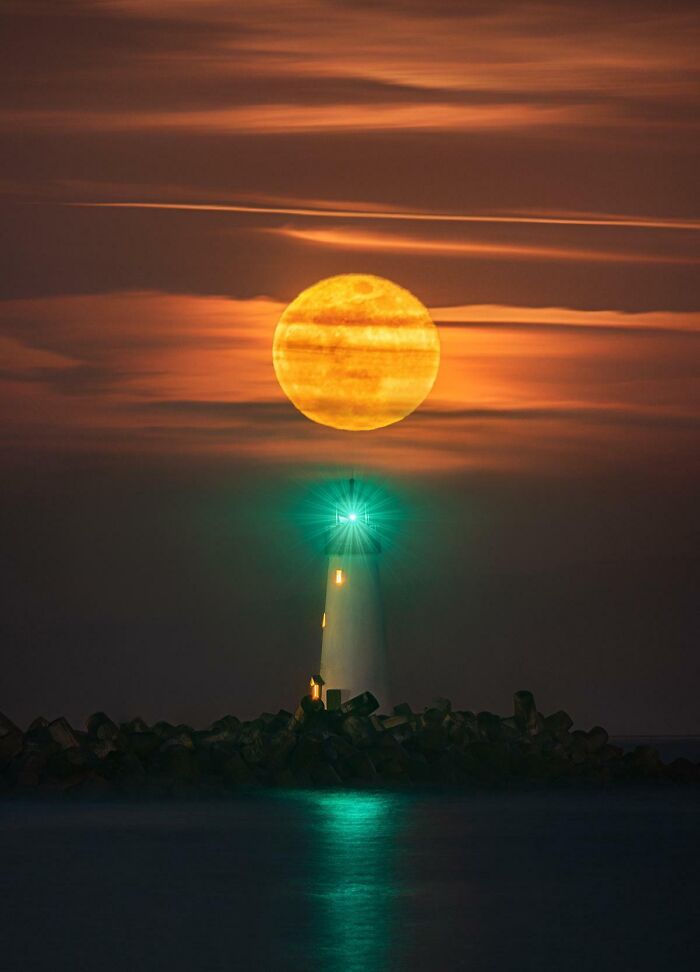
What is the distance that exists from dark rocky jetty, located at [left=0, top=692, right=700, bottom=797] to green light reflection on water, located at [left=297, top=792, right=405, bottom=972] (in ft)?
2.99

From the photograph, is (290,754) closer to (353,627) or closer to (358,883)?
(353,627)

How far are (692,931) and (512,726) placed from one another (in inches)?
908

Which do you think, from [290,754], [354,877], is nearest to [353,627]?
[290,754]

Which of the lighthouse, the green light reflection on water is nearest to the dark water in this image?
the green light reflection on water

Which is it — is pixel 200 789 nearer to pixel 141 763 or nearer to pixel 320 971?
pixel 141 763

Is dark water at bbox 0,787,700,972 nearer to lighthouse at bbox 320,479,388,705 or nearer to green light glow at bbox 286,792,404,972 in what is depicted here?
green light glow at bbox 286,792,404,972

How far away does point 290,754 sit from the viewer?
4903 cm

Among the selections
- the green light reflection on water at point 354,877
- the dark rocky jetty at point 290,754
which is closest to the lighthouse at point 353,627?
the dark rocky jetty at point 290,754

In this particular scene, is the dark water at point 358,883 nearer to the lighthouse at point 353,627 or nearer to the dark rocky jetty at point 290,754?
the dark rocky jetty at point 290,754

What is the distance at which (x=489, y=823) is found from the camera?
46000 mm

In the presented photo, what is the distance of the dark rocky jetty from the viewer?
49.0 metres

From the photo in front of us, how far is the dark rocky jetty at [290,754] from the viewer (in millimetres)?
48969

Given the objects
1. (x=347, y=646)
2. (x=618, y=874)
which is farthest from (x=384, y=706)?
(x=618, y=874)

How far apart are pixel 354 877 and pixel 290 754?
12.4 metres
